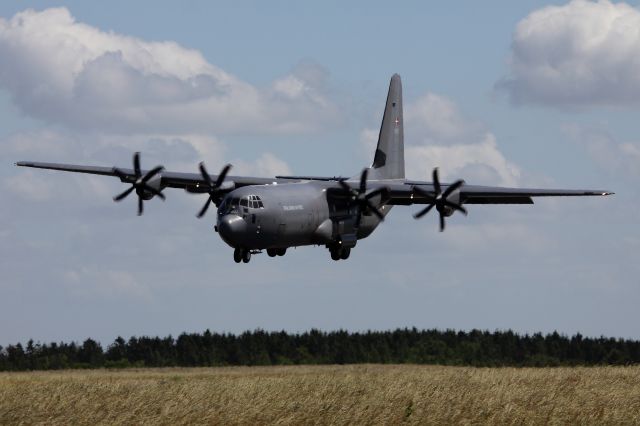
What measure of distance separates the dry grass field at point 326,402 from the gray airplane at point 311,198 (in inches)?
381

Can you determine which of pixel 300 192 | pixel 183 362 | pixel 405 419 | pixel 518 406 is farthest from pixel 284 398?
pixel 183 362

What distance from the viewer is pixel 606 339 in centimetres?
10906

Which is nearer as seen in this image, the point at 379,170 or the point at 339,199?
the point at 339,199

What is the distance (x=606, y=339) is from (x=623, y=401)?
69.1m

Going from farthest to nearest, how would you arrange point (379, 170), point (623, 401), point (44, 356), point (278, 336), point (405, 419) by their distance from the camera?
1. point (278, 336)
2. point (44, 356)
3. point (379, 170)
4. point (623, 401)
5. point (405, 419)

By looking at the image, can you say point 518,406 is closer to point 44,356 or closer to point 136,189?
point 136,189

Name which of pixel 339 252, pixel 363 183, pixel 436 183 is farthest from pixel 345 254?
pixel 436 183

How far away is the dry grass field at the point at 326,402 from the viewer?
121 feet

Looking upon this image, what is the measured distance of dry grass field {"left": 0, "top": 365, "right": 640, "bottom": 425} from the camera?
36.9 meters

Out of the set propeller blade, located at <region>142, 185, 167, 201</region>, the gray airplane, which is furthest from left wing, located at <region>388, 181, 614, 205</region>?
propeller blade, located at <region>142, 185, 167, 201</region>

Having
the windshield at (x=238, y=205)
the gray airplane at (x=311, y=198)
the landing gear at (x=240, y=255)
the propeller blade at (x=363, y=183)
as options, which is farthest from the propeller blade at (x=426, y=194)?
the landing gear at (x=240, y=255)

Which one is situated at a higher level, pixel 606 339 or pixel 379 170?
pixel 379 170

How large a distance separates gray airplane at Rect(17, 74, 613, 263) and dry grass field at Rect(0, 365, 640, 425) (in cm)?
968

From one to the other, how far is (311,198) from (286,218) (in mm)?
3623
